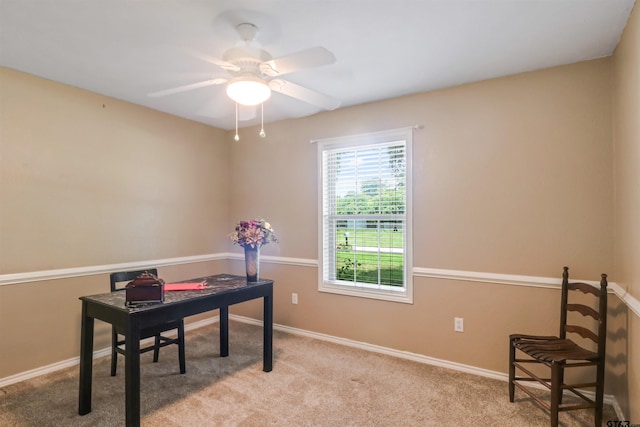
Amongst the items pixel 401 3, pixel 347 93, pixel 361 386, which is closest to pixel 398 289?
pixel 361 386

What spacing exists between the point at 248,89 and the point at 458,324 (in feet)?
8.33

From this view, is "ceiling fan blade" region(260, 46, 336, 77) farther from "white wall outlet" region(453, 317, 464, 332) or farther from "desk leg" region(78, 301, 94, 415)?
"white wall outlet" region(453, 317, 464, 332)

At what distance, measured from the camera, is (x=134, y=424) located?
6.51 ft

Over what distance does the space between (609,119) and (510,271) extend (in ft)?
4.24

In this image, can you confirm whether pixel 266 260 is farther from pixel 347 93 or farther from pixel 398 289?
pixel 347 93

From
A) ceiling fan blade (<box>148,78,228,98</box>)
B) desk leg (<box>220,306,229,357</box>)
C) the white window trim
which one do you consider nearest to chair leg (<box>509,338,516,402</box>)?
the white window trim

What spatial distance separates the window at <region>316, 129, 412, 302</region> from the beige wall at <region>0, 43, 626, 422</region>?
0.37ft

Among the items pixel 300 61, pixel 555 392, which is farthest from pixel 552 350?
pixel 300 61

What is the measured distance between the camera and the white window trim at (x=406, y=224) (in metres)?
3.19

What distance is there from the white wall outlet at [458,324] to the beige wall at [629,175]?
1.07m

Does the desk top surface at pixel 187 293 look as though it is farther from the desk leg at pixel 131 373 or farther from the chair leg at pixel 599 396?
the chair leg at pixel 599 396

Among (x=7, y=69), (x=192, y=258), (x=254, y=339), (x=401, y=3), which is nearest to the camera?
(x=401, y=3)

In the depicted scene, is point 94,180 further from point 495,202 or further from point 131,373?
point 495,202

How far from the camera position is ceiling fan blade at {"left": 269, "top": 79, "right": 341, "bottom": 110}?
2.23 meters
